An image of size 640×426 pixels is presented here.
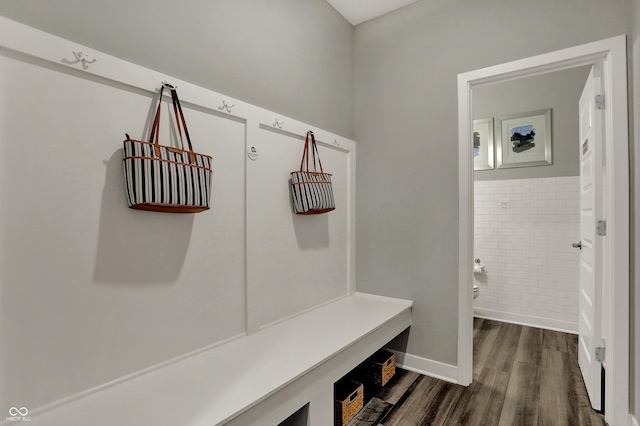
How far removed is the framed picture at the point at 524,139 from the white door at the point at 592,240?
126 centimetres

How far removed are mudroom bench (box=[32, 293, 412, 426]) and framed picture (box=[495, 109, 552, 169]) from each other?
263cm

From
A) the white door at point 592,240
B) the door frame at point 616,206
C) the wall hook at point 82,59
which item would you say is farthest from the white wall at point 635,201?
the wall hook at point 82,59

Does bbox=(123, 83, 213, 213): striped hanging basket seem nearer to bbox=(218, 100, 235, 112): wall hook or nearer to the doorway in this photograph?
bbox=(218, 100, 235, 112): wall hook

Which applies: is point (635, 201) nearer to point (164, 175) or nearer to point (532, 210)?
point (532, 210)

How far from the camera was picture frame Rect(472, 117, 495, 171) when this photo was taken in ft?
12.4

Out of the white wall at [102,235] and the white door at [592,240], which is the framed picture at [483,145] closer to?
the white door at [592,240]

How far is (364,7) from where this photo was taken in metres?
2.59

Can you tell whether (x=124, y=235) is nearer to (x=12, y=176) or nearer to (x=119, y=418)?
(x=12, y=176)

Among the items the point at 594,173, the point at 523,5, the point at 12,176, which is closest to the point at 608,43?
the point at 523,5

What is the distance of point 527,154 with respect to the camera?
141 inches

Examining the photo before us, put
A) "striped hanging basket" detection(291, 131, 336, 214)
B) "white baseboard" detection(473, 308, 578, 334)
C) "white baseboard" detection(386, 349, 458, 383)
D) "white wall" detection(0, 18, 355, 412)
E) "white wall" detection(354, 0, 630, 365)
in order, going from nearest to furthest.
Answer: "white wall" detection(0, 18, 355, 412)
"striped hanging basket" detection(291, 131, 336, 214)
"white wall" detection(354, 0, 630, 365)
"white baseboard" detection(386, 349, 458, 383)
"white baseboard" detection(473, 308, 578, 334)

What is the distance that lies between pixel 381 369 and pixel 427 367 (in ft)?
1.43

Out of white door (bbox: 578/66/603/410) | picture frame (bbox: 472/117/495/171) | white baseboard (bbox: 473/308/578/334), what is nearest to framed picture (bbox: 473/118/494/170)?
picture frame (bbox: 472/117/495/171)

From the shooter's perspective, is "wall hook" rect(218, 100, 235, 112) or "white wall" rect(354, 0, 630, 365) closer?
"wall hook" rect(218, 100, 235, 112)
